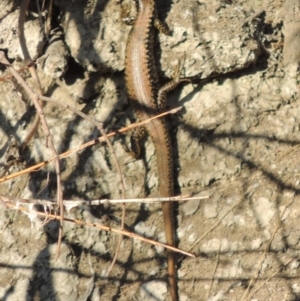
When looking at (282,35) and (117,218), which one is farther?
(282,35)

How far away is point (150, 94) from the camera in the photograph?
3.73 meters

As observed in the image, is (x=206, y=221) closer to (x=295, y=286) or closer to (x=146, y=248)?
(x=146, y=248)

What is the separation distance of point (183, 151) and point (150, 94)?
0.45m

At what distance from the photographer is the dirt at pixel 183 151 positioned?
143 inches

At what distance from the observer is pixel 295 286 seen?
3.71 meters

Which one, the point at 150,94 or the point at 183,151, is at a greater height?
the point at 150,94

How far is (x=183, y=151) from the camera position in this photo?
382 centimetres

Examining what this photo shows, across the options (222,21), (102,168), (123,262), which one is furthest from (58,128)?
(222,21)

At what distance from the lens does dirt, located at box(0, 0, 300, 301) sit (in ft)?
11.9

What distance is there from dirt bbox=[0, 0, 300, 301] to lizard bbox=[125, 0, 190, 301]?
9cm

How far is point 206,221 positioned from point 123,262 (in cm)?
62

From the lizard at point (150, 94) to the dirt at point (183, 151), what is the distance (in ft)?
0.29

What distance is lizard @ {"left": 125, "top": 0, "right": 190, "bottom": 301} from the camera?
3639 millimetres

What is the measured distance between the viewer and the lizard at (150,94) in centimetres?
364
